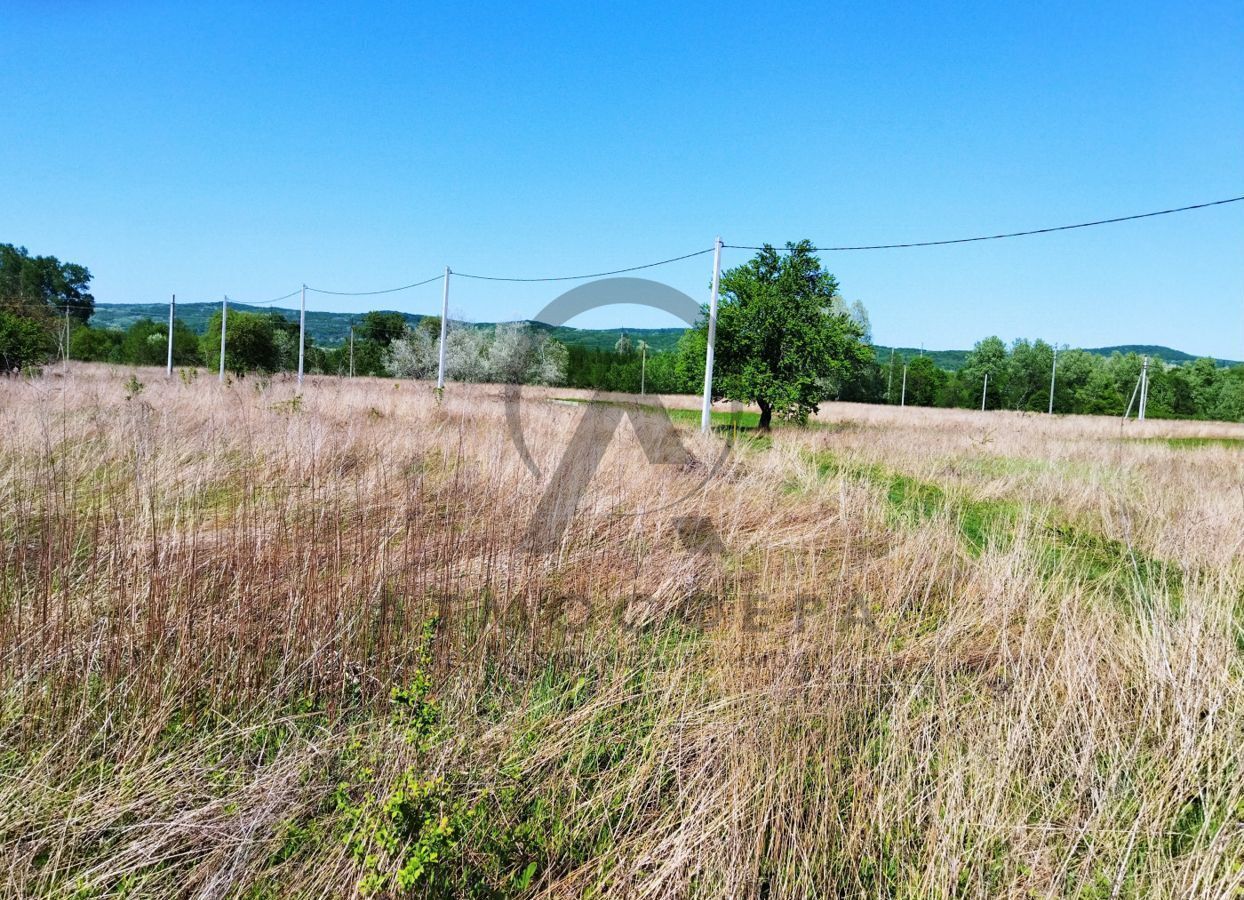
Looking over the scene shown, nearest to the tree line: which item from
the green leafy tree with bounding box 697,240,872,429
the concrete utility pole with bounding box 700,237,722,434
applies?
the green leafy tree with bounding box 697,240,872,429

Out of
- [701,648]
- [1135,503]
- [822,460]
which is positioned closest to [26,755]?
[701,648]

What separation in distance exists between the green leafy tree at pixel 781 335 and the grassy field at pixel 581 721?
41.2ft

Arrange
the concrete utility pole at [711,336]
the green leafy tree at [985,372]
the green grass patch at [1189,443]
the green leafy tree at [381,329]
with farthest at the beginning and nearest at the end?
the green leafy tree at [985,372], the green leafy tree at [381,329], the green grass patch at [1189,443], the concrete utility pole at [711,336]

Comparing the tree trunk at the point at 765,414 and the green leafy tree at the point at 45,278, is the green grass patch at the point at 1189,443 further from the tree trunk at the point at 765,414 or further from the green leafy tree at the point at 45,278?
the green leafy tree at the point at 45,278

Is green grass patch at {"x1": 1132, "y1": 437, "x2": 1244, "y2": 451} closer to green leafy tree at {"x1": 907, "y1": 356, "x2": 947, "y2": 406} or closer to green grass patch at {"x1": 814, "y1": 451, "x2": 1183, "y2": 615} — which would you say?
green grass patch at {"x1": 814, "y1": 451, "x2": 1183, "y2": 615}

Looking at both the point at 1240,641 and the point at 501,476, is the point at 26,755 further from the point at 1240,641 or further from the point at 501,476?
the point at 1240,641

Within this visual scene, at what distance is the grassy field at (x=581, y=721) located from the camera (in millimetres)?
1852

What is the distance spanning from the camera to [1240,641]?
11.9ft

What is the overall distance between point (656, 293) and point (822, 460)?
13.3 feet

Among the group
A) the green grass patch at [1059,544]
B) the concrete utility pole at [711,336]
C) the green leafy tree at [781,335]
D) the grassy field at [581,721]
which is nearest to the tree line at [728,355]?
the green leafy tree at [781,335]

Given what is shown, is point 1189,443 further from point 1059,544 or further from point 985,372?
point 985,372

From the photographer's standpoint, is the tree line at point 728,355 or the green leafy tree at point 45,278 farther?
the green leafy tree at point 45,278

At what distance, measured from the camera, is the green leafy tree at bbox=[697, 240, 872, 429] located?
1645 centimetres

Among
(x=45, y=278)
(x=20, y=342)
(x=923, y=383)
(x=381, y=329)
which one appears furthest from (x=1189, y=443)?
(x=45, y=278)
